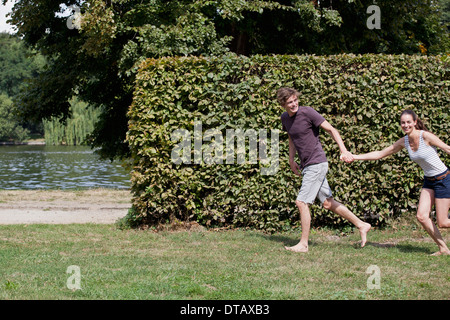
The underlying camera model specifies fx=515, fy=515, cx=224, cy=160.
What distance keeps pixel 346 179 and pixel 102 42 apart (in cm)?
765

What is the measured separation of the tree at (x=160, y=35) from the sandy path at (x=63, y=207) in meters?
2.66

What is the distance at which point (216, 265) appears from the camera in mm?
6129

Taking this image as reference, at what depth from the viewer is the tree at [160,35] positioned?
13078 millimetres

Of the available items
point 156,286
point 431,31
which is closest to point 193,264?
point 156,286

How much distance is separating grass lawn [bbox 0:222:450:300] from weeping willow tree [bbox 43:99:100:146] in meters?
61.2

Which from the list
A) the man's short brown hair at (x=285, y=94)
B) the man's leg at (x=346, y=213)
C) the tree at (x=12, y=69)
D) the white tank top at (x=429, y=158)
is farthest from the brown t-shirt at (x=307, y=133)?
the tree at (x=12, y=69)

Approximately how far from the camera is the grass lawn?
4961 mm

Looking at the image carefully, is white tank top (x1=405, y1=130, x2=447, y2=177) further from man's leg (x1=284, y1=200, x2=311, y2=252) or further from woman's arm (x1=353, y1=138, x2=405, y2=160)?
man's leg (x1=284, y1=200, x2=311, y2=252)

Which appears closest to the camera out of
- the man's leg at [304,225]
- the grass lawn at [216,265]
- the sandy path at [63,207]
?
the grass lawn at [216,265]

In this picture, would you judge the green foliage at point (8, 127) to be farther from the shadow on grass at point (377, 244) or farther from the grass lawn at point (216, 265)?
the shadow on grass at point (377, 244)

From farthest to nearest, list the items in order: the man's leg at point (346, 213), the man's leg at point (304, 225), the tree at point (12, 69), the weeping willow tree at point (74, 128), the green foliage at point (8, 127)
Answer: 1. the tree at point (12, 69)
2. the green foliage at point (8, 127)
3. the weeping willow tree at point (74, 128)
4. the man's leg at point (346, 213)
5. the man's leg at point (304, 225)

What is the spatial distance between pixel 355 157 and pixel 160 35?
769 cm
